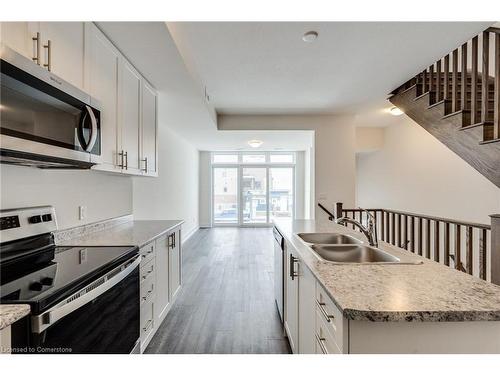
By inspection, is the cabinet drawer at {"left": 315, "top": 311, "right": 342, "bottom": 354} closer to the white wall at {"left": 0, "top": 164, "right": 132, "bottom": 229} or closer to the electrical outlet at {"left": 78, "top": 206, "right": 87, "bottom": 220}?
the white wall at {"left": 0, "top": 164, "right": 132, "bottom": 229}

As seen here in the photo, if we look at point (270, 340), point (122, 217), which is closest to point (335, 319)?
point (270, 340)

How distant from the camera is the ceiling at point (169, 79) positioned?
1847mm

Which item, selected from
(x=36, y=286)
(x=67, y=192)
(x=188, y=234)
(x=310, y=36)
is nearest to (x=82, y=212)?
(x=67, y=192)

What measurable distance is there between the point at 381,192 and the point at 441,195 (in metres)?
1.90

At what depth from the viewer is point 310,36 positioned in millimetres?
2316

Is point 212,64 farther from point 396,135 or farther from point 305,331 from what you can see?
point 396,135

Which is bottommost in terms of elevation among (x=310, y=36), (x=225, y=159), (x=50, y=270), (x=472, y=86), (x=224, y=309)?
(x=224, y=309)

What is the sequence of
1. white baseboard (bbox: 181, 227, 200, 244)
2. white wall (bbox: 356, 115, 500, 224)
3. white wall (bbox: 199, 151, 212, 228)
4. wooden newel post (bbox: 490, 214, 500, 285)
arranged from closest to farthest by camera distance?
wooden newel post (bbox: 490, 214, 500, 285) < white wall (bbox: 356, 115, 500, 224) < white baseboard (bbox: 181, 227, 200, 244) < white wall (bbox: 199, 151, 212, 228)

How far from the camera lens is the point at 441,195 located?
14.6 ft

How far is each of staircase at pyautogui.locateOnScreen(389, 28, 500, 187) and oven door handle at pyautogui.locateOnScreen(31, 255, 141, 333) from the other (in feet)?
10.1

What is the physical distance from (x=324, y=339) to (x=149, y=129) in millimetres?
2527

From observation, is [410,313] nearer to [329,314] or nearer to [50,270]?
[329,314]

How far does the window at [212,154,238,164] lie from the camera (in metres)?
8.27

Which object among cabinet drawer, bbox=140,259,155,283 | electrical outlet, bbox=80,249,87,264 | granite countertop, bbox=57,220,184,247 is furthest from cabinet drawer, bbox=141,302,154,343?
electrical outlet, bbox=80,249,87,264
